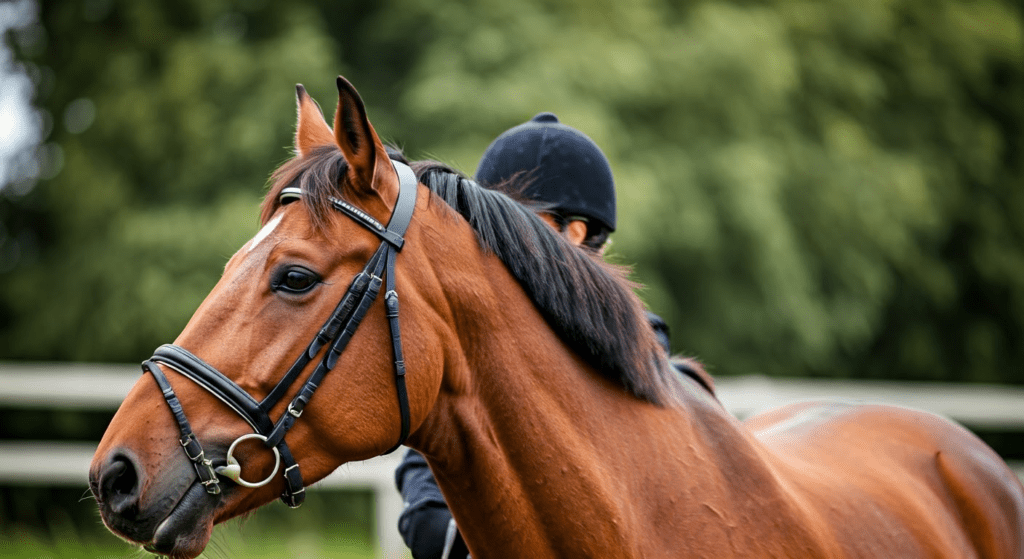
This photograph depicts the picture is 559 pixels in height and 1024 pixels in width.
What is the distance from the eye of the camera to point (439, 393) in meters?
2.11

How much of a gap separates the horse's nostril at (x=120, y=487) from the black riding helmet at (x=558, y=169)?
1.57 m

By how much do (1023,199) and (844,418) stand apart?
9.83 m

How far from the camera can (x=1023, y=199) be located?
37.9 ft

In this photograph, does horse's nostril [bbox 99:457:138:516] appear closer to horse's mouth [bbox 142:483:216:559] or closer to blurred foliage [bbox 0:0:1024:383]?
horse's mouth [bbox 142:483:216:559]

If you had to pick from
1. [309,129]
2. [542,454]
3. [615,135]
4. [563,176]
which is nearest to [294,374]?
[542,454]

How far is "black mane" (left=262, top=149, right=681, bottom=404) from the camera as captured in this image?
Answer: 2199 millimetres

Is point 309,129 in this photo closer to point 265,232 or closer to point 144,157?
point 265,232

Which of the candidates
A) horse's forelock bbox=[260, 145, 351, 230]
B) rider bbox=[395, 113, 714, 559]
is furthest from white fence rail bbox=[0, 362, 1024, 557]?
horse's forelock bbox=[260, 145, 351, 230]

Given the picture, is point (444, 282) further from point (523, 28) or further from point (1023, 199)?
point (1023, 199)

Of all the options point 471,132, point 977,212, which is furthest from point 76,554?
point 977,212

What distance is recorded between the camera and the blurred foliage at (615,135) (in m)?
9.02

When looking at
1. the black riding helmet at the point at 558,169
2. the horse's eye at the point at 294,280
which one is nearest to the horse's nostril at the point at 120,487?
the horse's eye at the point at 294,280

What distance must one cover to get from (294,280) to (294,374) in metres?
0.22

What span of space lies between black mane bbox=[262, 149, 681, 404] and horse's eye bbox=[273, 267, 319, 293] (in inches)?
Result: 10.2
